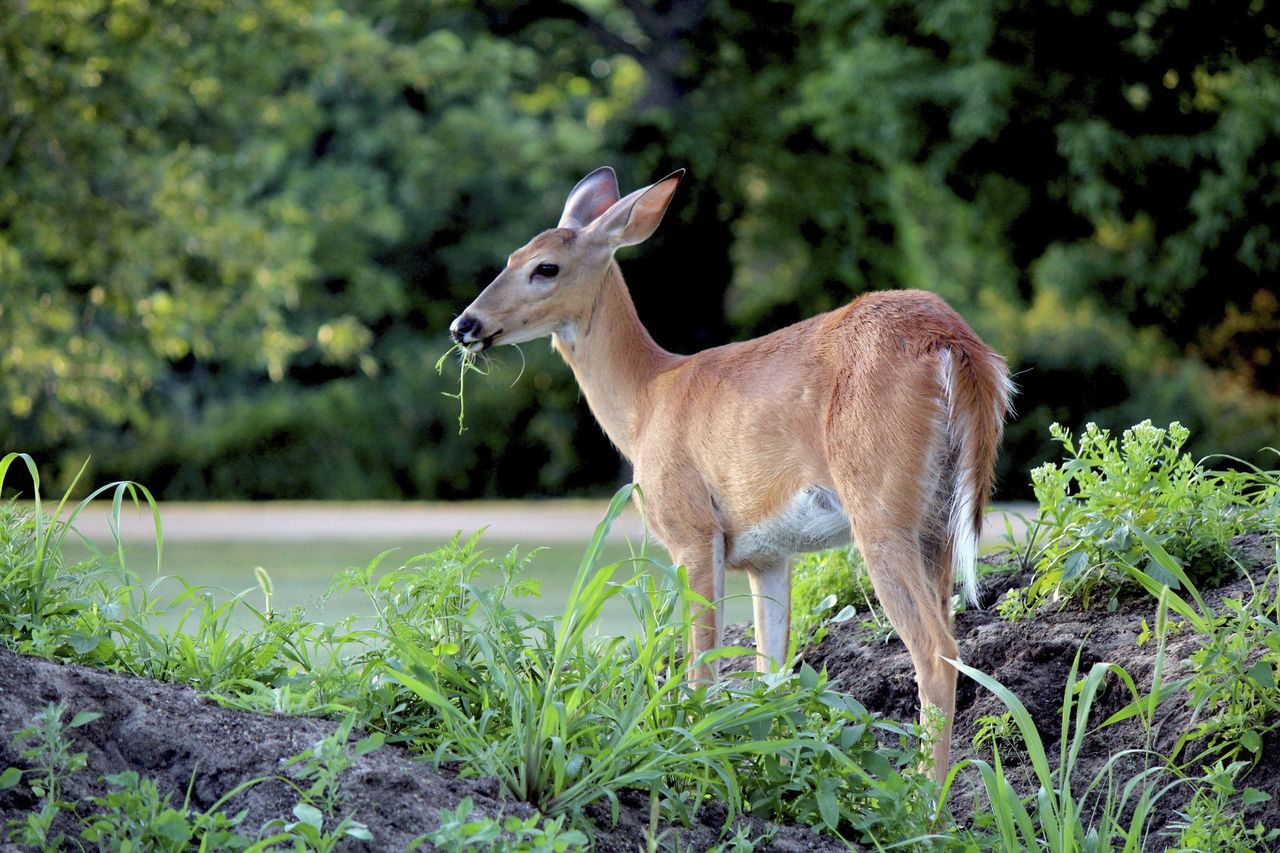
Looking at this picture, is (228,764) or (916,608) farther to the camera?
(916,608)

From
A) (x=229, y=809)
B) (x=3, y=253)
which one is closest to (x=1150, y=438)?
(x=229, y=809)

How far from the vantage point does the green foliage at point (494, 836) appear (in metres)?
3.13

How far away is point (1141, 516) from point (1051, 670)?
57 centimetres

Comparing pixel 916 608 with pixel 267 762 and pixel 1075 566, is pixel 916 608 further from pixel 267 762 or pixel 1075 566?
A: pixel 267 762

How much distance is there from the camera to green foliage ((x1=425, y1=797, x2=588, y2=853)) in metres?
3.13

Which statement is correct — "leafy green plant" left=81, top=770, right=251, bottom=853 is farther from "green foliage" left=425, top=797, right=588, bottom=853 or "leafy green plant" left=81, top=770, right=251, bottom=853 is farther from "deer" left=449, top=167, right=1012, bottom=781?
"deer" left=449, top=167, right=1012, bottom=781

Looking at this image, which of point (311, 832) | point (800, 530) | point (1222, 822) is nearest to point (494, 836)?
point (311, 832)

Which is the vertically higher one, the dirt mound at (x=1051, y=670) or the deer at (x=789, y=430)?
the deer at (x=789, y=430)

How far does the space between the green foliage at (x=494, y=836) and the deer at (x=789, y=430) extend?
1.09 m

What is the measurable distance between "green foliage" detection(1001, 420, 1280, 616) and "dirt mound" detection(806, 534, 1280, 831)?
10 cm

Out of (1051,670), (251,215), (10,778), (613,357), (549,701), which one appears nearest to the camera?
(10,778)

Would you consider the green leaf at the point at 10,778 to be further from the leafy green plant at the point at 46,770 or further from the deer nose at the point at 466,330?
the deer nose at the point at 466,330

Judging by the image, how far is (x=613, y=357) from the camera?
261 inches

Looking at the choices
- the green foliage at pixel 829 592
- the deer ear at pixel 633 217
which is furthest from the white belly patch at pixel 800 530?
the deer ear at pixel 633 217
